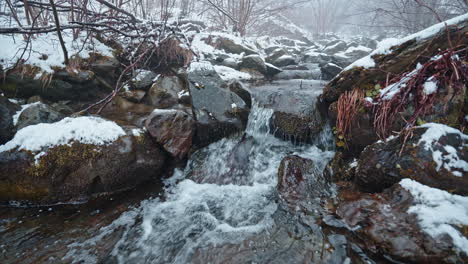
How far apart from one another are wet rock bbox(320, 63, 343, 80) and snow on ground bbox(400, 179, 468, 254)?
649 centimetres

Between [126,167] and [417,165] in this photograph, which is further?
[126,167]

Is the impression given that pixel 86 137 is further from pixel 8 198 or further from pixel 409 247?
pixel 409 247

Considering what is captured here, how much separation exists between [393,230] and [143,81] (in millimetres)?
5383

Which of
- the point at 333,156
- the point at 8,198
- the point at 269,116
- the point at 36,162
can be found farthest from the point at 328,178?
the point at 8,198

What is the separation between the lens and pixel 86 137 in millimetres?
2846

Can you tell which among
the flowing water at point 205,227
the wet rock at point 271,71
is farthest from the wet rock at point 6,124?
the wet rock at point 271,71

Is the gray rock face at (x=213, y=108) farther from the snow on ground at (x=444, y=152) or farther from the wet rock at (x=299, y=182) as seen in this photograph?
the snow on ground at (x=444, y=152)

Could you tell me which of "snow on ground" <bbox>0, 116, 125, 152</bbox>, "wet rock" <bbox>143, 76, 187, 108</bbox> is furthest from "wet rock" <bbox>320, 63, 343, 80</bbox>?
"snow on ground" <bbox>0, 116, 125, 152</bbox>

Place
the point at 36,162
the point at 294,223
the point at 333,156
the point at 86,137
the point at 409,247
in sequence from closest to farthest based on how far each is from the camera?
the point at 409,247 < the point at 294,223 < the point at 36,162 < the point at 86,137 < the point at 333,156

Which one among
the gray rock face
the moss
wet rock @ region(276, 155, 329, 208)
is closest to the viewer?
the moss

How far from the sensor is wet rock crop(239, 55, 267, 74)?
7758 millimetres

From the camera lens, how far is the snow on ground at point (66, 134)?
2.65 metres

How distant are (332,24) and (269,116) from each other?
27.1 metres

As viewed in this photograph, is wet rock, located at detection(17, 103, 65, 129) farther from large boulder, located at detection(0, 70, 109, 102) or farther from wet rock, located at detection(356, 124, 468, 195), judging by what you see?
wet rock, located at detection(356, 124, 468, 195)
